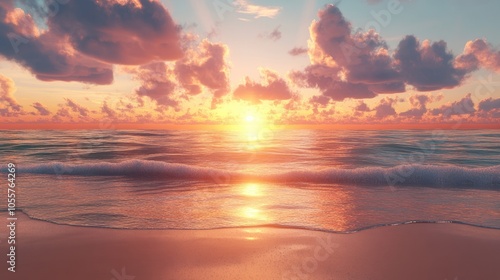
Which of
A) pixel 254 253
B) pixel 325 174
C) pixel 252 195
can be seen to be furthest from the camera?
A: pixel 325 174

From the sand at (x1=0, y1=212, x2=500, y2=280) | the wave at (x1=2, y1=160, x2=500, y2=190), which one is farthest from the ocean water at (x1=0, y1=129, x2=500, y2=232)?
the sand at (x1=0, y1=212, x2=500, y2=280)

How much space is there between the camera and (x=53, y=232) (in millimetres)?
6387

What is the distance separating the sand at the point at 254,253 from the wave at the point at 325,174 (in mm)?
6798

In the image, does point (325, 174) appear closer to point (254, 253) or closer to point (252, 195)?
point (252, 195)

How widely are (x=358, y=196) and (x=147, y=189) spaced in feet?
23.1

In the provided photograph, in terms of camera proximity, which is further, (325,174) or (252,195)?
A: (325,174)

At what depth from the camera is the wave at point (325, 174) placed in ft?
42.5

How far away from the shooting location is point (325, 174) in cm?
1405

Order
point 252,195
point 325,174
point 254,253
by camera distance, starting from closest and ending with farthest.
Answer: point 254,253, point 252,195, point 325,174

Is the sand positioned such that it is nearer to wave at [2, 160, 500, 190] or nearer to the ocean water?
the ocean water

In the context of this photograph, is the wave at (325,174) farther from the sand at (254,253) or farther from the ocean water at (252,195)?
the sand at (254,253)

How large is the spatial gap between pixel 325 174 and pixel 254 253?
9385 mm

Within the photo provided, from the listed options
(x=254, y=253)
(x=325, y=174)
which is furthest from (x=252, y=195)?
(x=325, y=174)

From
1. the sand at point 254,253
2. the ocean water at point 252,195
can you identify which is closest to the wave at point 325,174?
the ocean water at point 252,195
